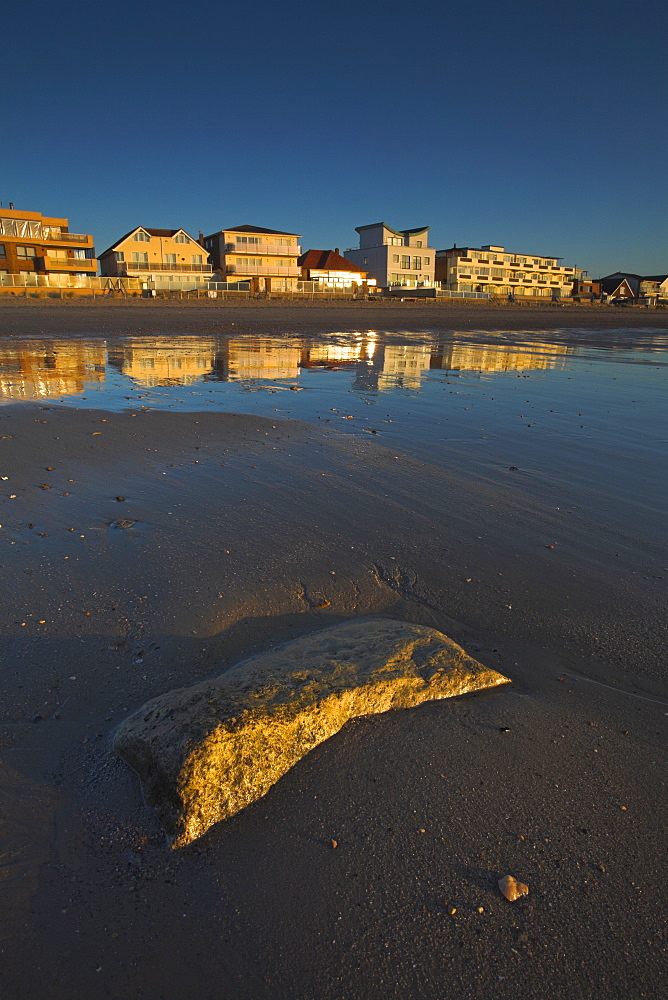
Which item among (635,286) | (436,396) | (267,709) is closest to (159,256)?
(436,396)

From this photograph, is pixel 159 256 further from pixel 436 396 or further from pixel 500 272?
pixel 436 396

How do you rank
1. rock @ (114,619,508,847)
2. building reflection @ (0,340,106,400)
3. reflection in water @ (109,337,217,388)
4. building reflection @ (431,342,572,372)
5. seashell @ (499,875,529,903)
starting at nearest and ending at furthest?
seashell @ (499,875,529,903) < rock @ (114,619,508,847) < building reflection @ (0,340,106,400) < reflection in water @ (109,337,217,388) < building reflection @ (431,342,572,372)

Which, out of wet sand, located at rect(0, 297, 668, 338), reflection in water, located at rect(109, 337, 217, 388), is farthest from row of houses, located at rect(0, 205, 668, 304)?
reflection in water, located at rect(109, 337, 217, 388)

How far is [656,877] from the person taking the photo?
1.80 meters

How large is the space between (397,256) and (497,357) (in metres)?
63.3

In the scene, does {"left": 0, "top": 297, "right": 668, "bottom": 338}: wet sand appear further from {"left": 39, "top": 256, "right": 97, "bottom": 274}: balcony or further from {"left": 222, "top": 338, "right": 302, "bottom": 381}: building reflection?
{"left": 39, "top": 256, "right": 97, "bottom": 274}: balcony

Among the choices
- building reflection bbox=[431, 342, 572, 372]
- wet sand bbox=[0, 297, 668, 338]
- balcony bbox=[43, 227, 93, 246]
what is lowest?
building reflection bbox=[431, 342, 572, 372]

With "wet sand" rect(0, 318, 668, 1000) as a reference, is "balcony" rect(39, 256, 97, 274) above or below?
above

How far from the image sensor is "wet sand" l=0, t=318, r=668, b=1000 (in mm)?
1555

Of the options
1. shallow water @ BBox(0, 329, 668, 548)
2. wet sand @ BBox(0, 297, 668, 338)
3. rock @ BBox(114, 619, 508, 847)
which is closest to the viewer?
rock @ BBox(114, 619, 508, 847)

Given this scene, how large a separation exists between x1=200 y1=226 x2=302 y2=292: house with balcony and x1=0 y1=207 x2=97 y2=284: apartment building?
1348cm

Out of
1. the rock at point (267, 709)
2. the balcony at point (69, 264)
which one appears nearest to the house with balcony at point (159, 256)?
the balcony at point (69, 264)

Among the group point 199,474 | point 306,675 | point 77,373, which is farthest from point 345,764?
point 77,373

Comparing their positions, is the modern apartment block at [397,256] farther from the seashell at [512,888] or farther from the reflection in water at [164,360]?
the seashell at [512,888]
